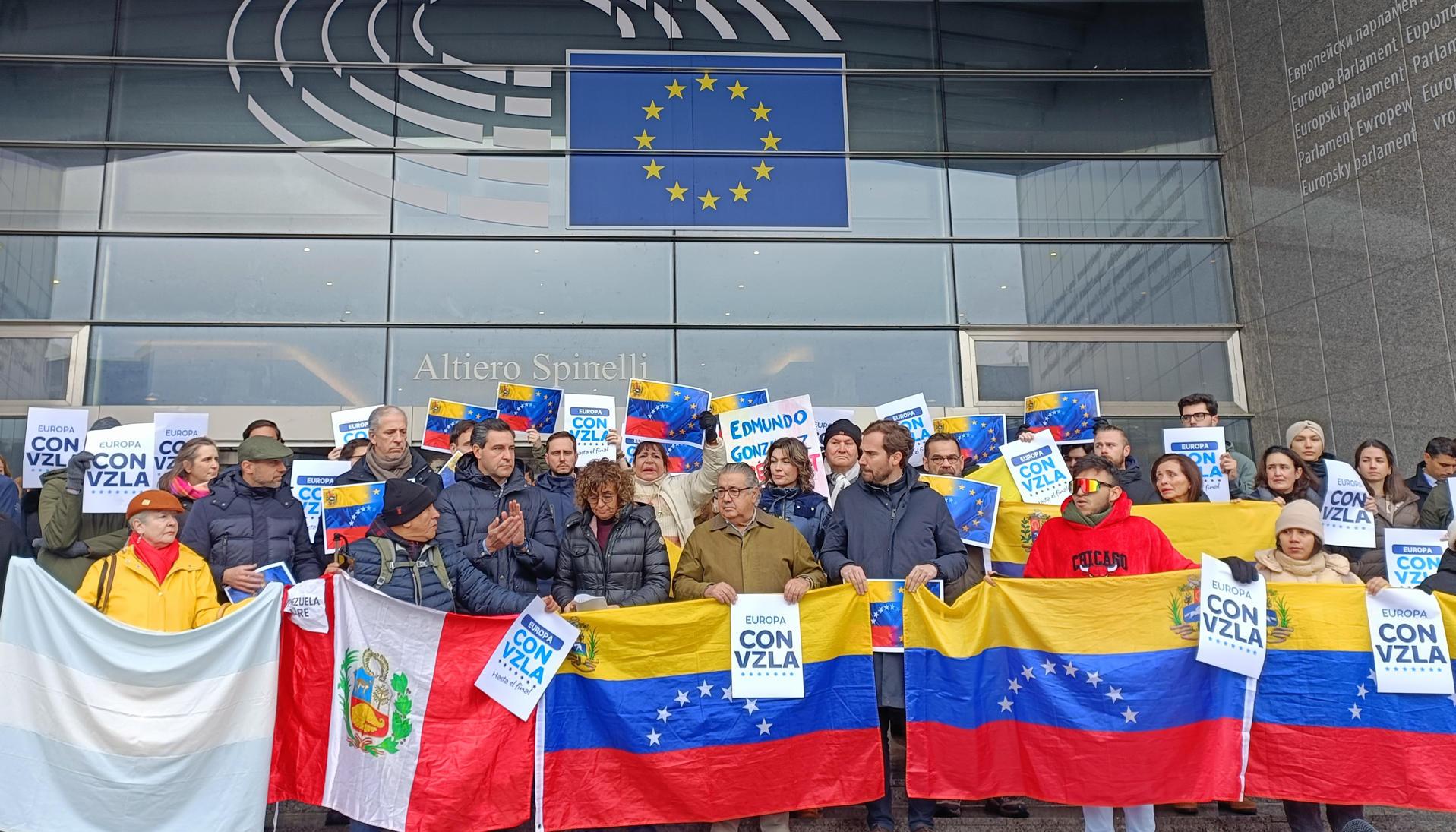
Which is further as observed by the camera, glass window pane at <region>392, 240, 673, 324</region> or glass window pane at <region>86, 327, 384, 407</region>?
glass window pane at <region>392, 240, 673, 324</region>

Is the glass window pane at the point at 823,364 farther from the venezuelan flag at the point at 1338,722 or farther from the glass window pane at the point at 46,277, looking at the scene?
the venezuelan flag at the point at 1338,722

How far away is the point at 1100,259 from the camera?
1437cm

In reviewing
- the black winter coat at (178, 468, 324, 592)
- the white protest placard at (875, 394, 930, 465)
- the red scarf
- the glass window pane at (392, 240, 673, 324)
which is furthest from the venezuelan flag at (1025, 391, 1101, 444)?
the red scarf

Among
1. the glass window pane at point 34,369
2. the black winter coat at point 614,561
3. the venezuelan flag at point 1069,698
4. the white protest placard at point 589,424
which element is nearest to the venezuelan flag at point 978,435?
the white protest placard at point 589,424

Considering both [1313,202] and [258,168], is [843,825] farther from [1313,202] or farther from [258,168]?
[258,168]

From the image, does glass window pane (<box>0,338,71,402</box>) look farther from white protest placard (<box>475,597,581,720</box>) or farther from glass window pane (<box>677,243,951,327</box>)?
white protest placard (<box>475,597,581,720</box>)

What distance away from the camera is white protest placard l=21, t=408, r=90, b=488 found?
9.32 m

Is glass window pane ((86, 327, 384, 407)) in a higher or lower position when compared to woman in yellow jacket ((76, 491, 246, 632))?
higher

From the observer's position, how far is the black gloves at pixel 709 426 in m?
8.81

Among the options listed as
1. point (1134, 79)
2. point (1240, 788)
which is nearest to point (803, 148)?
point (1134, 79)

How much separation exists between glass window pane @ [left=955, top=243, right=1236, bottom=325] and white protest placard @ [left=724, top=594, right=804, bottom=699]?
8280 millimetres

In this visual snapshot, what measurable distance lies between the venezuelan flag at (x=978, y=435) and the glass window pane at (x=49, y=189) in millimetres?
9945

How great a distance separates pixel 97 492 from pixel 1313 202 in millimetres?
12119

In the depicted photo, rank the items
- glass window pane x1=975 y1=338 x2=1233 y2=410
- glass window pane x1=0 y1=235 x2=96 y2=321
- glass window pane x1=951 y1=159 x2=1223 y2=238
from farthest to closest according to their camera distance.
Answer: glass window pane x1=951 y1=159 x2=1223 y2=238
glass window pane x1=975 y1=338 x2=1233 y2=410
glass window pane x1=0 y1=235 x2=96 y2=321
